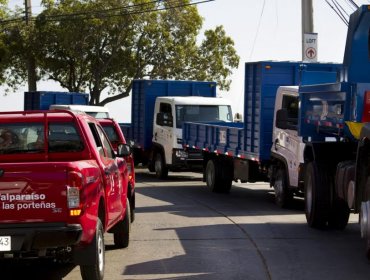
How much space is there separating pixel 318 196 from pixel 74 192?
21.0 feet

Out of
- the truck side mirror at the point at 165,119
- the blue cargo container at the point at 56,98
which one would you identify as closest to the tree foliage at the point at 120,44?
→ the blue cargo container at the point at 56,98

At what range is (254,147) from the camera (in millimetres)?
19016

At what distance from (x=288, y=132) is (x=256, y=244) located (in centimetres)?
529

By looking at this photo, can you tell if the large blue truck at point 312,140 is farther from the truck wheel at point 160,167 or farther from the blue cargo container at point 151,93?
the blue cargo container at point 151,93

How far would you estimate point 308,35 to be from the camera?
77.6 feet

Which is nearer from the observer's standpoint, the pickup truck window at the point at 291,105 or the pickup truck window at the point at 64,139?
the pickup truck window at the point at 64,139

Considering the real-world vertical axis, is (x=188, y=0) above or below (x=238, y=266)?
above

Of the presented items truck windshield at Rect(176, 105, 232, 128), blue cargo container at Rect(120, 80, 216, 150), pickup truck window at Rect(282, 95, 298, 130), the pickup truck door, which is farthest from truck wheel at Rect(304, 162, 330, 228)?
blue cargo container at Rect(120, 80, 216, 150)

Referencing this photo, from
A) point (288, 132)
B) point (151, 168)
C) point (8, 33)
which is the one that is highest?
point (8, 33)

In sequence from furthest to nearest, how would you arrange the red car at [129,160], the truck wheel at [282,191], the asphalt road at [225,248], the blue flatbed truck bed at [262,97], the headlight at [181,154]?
the headlight at [181,154], the blue flatbed truck bed at [262,97], the truck wheel at [282,191], the red car at [129,160], the asphalt road at [225,248]

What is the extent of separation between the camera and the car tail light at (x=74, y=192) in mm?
8195

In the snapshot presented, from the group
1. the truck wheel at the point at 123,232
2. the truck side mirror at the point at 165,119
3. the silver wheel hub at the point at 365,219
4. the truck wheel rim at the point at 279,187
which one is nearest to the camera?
the silver wheel hub at the point at 365,219

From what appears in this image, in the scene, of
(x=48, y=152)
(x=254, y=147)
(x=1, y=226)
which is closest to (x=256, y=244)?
(x=48, y=152)

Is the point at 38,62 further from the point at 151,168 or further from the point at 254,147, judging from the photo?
the point at 254,147
